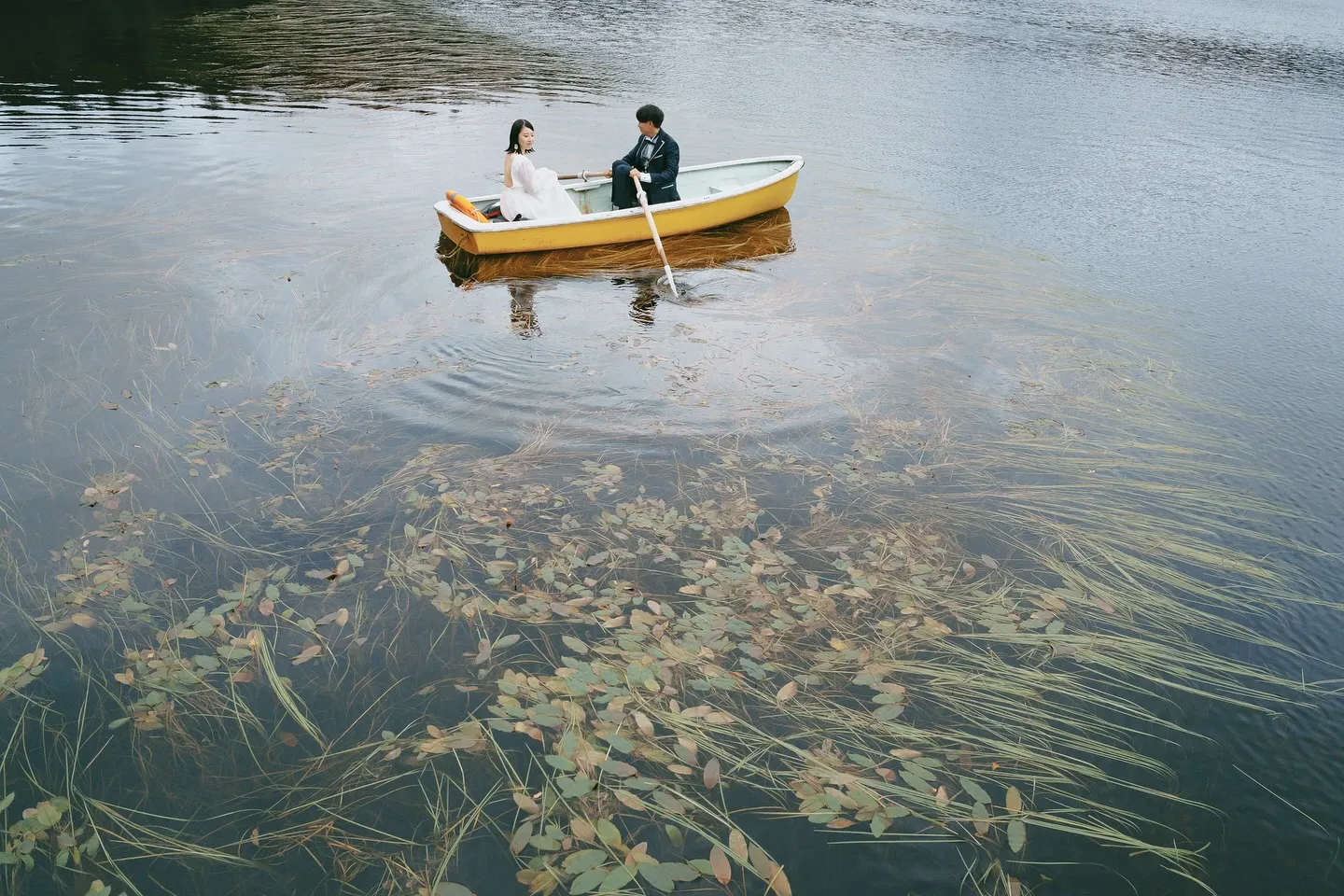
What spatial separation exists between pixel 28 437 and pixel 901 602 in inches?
249

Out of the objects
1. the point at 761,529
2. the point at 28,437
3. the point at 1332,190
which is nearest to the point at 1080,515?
the point at 761,529

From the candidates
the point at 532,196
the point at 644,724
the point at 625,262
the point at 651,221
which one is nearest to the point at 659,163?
the point at 651,221

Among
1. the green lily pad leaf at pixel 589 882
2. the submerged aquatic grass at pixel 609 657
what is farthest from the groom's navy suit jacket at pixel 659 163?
the green lily pad leaf at pixel 589 882

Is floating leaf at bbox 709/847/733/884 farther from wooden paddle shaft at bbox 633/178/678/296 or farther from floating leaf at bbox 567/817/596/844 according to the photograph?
wooden paddle shaft at bbox 633/178/678/296

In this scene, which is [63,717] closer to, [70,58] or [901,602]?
[901,602]

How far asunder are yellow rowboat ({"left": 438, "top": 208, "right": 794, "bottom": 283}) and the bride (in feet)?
1.86

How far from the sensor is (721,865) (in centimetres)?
359

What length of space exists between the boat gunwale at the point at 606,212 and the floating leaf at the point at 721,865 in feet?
26.7

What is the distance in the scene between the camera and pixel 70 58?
2088 centimetres

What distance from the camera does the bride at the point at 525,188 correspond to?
10703 millimetres

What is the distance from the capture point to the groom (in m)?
11.0

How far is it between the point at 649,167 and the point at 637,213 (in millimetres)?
918

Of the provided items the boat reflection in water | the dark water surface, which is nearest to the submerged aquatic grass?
the dark water surface

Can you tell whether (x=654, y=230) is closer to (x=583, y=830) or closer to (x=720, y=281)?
(x=720, y=281)
